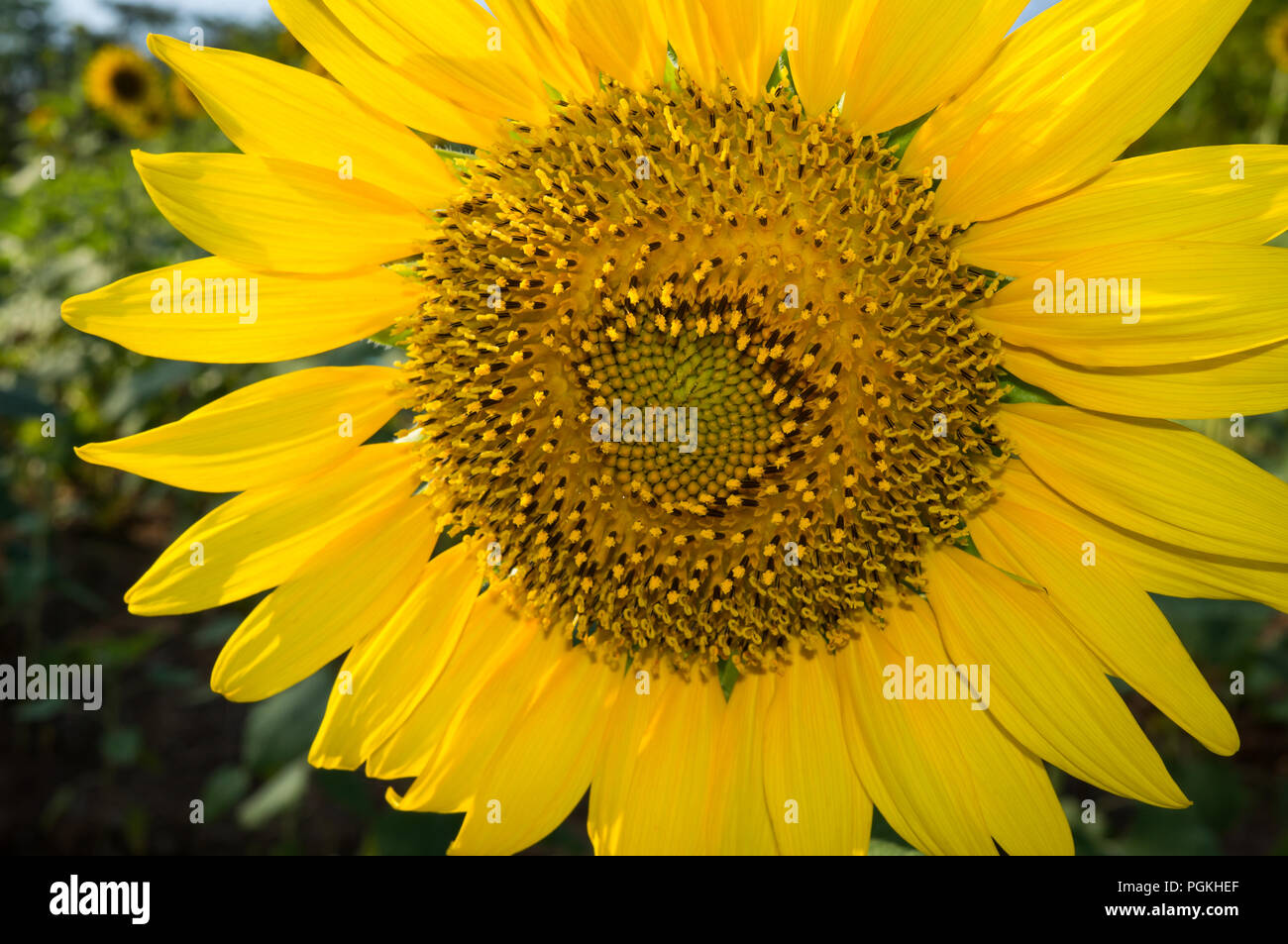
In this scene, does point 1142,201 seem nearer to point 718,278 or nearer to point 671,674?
point 718,278

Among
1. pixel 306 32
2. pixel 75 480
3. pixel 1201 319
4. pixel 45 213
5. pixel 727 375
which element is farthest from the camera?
pixel 75 480

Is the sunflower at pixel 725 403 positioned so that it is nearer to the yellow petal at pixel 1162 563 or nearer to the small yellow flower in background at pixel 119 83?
the yellow petal at pixel 1162 563

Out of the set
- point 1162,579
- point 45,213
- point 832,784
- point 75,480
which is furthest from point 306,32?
point 75,480

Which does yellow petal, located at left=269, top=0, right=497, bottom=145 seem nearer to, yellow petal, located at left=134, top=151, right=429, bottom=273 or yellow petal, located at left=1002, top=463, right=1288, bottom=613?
yellow petal, located at left=134, top=151, right=429, bottom=273

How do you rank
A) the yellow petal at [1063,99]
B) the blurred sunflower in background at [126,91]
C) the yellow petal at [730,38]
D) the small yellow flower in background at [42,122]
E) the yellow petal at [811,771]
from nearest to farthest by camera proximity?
the yellow petal at [1063,99] → the yellow petal at [730,38] → the yellow petal at [811,771] → the small yellow flower in background at [42,122] → the blurred sunflower in background at [126,91]

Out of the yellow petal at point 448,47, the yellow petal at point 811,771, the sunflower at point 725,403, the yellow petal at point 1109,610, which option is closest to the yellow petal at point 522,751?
the sunflower at point 725,403

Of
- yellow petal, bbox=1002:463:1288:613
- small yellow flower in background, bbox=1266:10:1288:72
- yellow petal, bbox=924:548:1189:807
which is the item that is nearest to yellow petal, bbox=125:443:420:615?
yellow petal, bbox=924:548:1189:807
